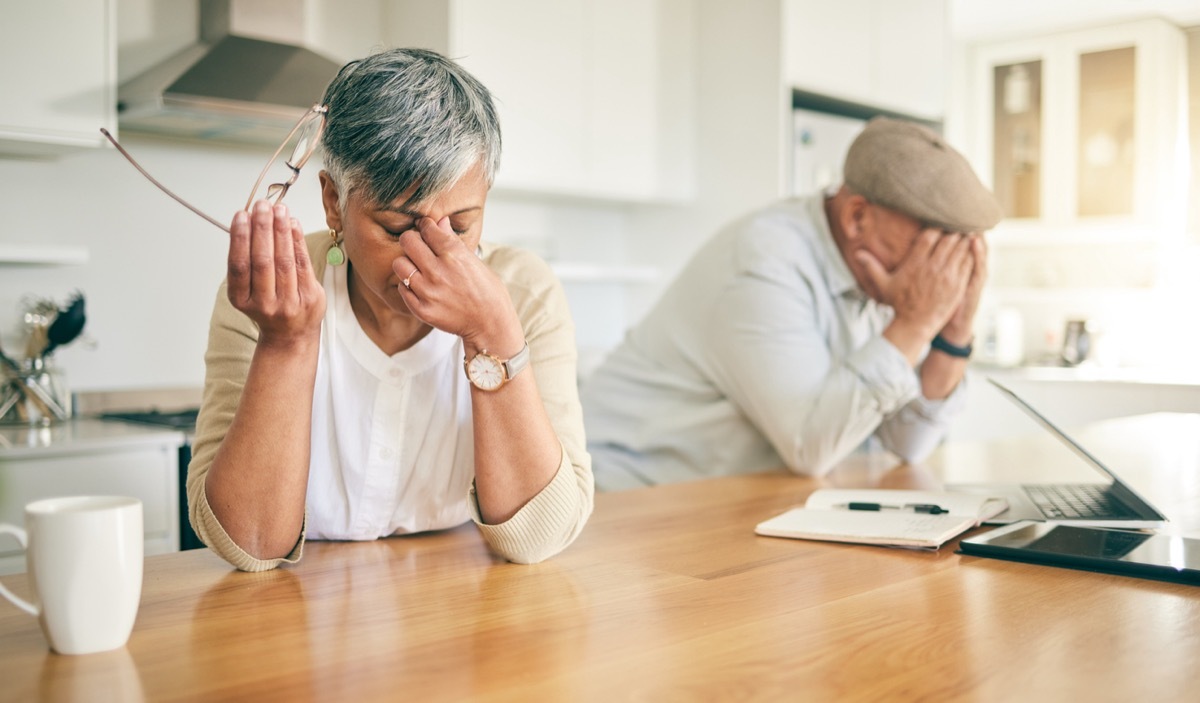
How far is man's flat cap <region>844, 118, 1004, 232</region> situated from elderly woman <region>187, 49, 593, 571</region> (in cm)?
73

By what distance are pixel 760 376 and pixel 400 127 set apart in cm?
89

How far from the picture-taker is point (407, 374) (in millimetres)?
1201

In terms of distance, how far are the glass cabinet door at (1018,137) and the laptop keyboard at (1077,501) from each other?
3.42 metres

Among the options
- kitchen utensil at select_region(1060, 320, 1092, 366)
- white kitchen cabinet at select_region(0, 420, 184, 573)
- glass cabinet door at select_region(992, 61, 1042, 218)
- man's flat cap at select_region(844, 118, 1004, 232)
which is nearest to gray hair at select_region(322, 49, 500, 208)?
man's flat cap at select_region(844, 118, 1004, 232)

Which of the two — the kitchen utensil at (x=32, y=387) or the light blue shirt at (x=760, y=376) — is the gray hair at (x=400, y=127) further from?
the kitchen utensil at (x=32, y=387)

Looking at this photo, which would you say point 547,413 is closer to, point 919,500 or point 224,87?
point 919,500

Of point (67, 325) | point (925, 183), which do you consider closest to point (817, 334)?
point (925, 183)

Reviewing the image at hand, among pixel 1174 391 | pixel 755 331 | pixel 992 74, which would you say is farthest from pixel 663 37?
pixel 1174 391

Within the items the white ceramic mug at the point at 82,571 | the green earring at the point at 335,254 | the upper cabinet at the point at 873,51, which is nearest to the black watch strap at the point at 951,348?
the green earring at the point at 335,254

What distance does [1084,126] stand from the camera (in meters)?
4.43

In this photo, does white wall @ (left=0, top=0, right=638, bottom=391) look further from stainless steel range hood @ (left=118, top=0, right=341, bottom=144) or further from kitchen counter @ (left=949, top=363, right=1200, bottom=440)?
kitchen counter @ (left=949, top=363, right=1200, bottom=440)

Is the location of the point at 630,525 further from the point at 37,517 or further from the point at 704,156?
the point at 704,156

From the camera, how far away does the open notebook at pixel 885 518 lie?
113 centimetres

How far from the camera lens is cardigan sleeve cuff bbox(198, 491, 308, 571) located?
1.01 m
